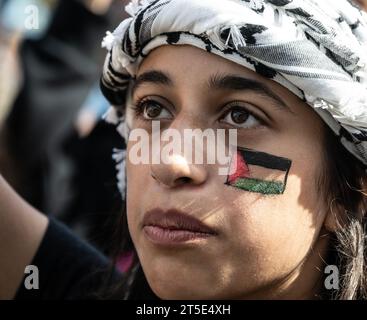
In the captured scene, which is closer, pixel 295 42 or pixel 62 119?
pixel 295 42

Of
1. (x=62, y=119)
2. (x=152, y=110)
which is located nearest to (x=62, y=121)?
(x=62, y=119)

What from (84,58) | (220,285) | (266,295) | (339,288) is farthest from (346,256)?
(84,58)

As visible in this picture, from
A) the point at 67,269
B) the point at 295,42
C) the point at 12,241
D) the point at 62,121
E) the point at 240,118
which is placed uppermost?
the point at 295,42

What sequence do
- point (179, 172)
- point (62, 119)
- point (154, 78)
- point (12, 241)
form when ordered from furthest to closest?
point (62, 119)
point (12, 241)
point (154, 78)
point (179, 172)

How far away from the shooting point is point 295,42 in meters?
1.82

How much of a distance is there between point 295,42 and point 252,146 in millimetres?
272

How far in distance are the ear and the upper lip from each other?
34 centimetres

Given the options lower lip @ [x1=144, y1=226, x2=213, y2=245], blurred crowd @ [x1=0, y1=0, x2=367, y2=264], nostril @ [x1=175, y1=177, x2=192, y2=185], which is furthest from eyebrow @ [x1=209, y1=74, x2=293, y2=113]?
blurred crowd @ [x1=0, y1=0, x2=367, y2=264]

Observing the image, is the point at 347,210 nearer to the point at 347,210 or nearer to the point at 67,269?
the point at 347,210

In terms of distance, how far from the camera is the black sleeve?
228 centimetres

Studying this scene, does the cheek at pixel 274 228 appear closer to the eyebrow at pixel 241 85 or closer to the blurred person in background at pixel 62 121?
the eyebrow at pixel 241 85

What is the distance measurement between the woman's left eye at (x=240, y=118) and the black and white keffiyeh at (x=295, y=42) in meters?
0.11

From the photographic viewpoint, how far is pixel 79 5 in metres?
3.74

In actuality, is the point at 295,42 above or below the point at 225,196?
above
